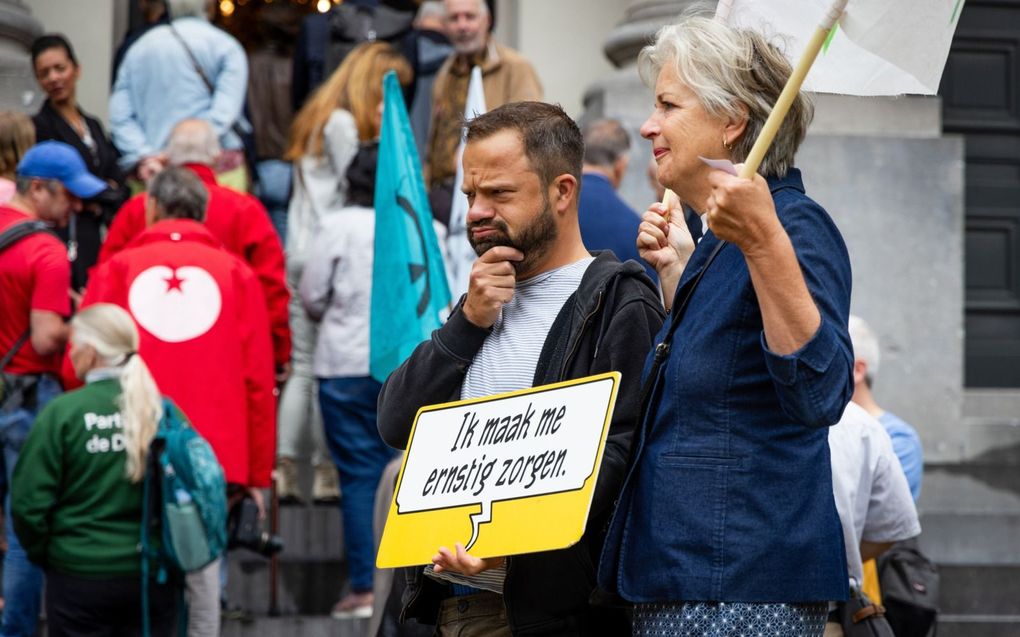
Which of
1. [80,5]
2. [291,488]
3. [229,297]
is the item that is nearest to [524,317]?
[229,297]

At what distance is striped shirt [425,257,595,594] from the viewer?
3.57m

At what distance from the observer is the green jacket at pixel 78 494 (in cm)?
602

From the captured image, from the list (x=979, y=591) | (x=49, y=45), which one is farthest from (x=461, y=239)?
(x=49, y=45)

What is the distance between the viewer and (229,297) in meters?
7.04

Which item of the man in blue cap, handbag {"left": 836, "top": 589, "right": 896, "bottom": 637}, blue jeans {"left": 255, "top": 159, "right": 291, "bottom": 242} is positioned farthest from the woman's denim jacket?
blue jeans {"left": 255, "top": 159, "right": 291, "bottom": 242}

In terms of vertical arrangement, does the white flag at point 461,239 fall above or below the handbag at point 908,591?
above

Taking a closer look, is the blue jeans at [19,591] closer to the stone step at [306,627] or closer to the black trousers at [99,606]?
the black trousers at [99,606]

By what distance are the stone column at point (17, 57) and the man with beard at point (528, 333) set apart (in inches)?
269

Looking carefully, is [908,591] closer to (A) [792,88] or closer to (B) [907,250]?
(A) [792,88]

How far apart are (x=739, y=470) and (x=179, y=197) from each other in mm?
4648

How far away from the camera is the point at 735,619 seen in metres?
3.01

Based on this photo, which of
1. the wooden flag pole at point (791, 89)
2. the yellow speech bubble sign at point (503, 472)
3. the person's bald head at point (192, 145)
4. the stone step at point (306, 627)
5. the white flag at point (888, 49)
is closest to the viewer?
the wooden flag pole at point (791, 89)

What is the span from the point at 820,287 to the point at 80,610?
392 cm

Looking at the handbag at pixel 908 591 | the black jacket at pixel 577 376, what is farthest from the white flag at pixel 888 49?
the handbag at pixel 908 591
